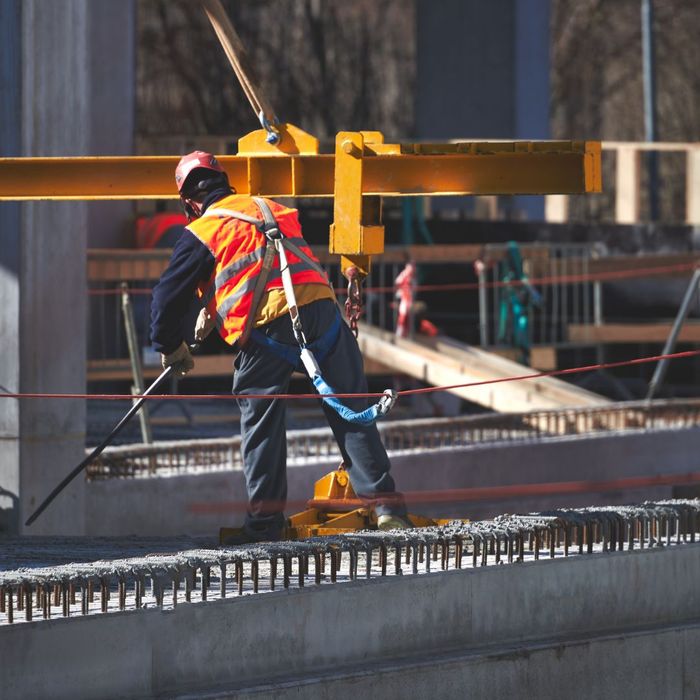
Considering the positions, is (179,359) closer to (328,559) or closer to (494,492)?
(328,559)

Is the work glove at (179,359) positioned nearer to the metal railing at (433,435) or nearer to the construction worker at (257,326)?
the construction worker at (257,326)

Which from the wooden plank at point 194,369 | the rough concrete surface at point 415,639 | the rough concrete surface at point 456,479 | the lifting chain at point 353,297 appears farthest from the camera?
the wooden plank at point 194,369

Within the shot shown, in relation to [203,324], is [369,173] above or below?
above

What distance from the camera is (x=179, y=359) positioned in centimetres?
845

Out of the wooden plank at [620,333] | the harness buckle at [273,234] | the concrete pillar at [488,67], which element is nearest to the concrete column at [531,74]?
the concrete pillar at [488,67]

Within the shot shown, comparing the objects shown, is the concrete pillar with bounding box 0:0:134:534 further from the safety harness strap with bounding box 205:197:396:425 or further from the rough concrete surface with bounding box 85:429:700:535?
the safety harness strap with bounding box 205:197:396:425

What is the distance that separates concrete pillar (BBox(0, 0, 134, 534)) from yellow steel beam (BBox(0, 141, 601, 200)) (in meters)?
0.71

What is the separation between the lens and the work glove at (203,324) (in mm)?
8422

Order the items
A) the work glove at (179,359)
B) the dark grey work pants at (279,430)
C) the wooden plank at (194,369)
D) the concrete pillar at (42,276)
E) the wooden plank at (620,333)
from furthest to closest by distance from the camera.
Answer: the wooden plank at (620,333) < the wooden plank at (194,369) < the concrete pillar at (42,276) < the work glove at (179,359) < the dark grey work pants at (279,430)

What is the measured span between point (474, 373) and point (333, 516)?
636cm

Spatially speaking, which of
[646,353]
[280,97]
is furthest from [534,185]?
[280,97]

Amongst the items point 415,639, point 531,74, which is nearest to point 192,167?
point 415,639

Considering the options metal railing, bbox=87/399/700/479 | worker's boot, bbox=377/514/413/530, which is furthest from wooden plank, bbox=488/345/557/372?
worker's boot, bbox=377/514/413/530

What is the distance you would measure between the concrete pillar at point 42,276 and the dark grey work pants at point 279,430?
6.39 feet
